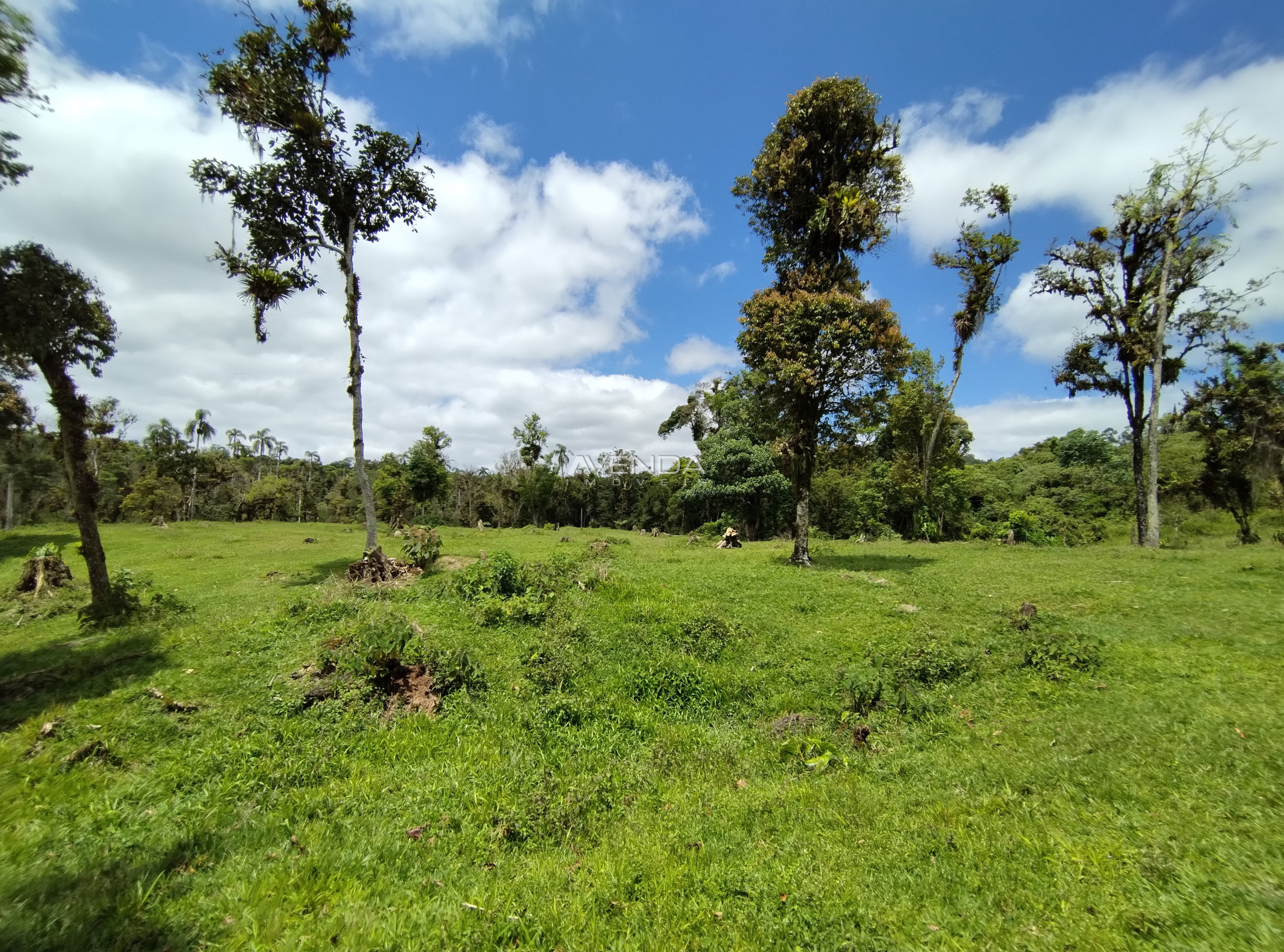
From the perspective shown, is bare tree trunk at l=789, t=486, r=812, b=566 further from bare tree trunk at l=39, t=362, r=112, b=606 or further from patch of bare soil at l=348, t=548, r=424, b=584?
bare tree trunk at l=39, t=362, r=112, b=606

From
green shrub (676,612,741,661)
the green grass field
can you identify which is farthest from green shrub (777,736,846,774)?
green shrub (676,612,741,661)

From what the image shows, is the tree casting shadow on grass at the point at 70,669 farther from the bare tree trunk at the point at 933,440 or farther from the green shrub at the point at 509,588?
the bare tree trunk at the point at 933,440

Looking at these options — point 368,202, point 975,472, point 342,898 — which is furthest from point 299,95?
point 975,472

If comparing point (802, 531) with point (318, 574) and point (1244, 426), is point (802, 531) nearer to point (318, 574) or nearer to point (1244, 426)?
point (318, 574)

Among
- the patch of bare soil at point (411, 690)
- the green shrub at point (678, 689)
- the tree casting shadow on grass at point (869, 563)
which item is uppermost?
the tree casting shadow on grass at point (869, 563)

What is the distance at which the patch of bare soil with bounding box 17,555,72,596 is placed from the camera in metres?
14.3

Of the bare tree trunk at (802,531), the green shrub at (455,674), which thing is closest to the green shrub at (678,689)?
the green shrub at (455,674)

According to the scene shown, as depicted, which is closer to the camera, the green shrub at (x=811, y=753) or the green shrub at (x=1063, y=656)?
the green shrub at (x=811, y=753)

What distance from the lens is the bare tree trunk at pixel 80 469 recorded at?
11.4 meters

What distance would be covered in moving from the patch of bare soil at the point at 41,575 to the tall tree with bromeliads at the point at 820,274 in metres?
21.6

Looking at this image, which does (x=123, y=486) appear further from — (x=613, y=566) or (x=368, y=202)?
(x=613, y=566)

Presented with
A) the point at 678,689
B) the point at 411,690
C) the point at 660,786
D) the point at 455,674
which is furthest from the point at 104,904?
the point at 678,689

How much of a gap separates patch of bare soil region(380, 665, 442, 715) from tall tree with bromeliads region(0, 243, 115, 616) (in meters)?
8.57

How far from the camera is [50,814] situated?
464 centimetres
